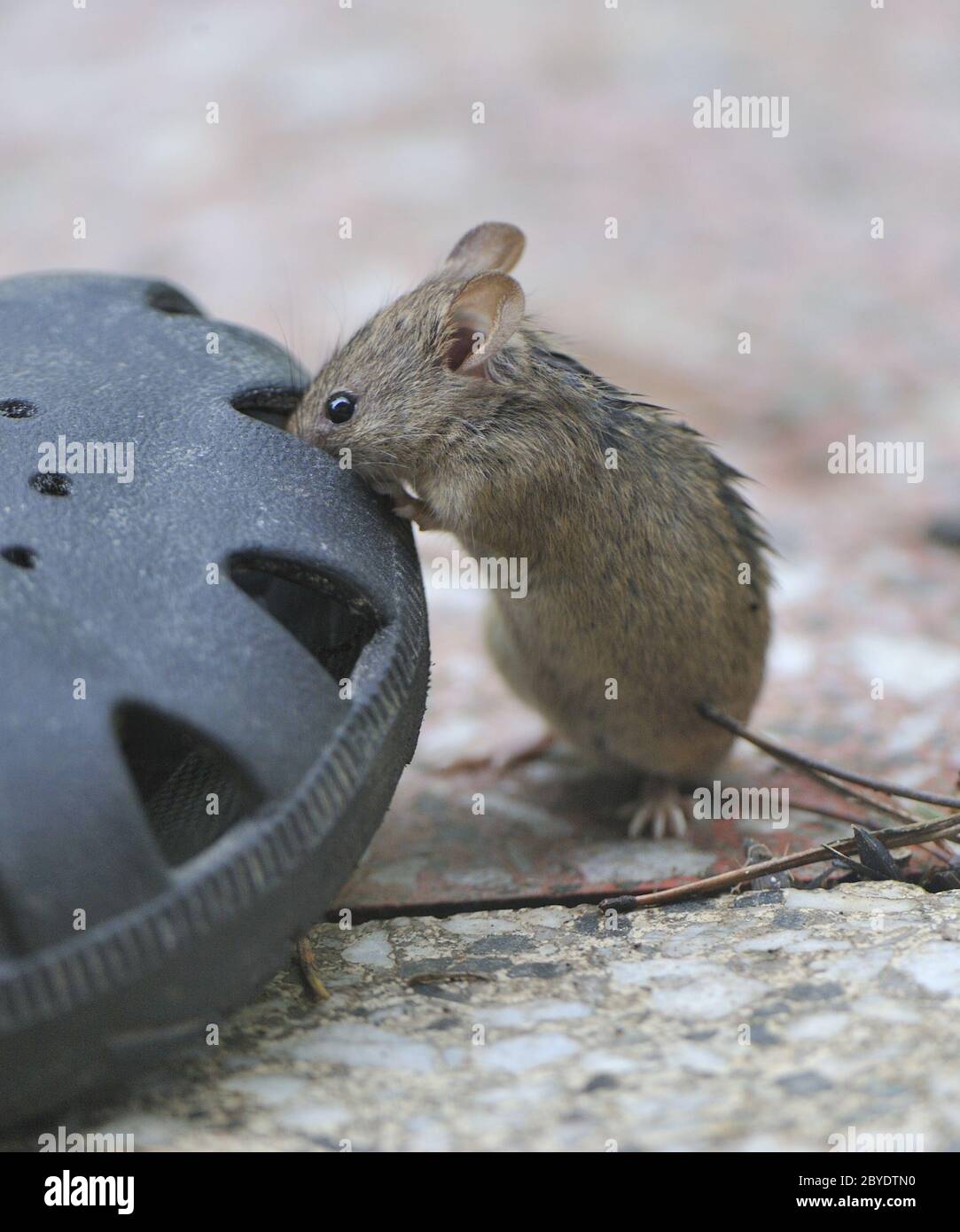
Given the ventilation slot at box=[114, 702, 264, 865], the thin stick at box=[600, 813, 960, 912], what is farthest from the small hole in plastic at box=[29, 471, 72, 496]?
the thin stick at box=[600, 813, 960, 912]

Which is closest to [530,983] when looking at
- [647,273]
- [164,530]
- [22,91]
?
[164,530]

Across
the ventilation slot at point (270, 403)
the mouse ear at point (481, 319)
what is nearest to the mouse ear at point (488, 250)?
the mouse ear at point (481, 319)

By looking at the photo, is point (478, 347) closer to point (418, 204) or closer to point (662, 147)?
point (418, 204)

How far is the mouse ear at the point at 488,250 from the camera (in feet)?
15.6

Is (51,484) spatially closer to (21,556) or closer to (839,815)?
(21,556)

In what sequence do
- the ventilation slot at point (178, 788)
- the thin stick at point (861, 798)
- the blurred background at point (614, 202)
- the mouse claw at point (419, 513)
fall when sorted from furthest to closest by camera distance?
the blurred background at point (614, 202)
the thin stick at point (861, 798)
the mouse claw at point (419, 513)
the ventilation slot at point (178, 788)

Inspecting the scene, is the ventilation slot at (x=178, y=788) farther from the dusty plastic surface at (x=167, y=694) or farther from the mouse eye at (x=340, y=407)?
the mouse eye at (x=340, y=407)

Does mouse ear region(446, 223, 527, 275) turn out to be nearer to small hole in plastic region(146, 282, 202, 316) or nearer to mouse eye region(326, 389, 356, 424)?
mouse eye region(326, 389, 356, 424)

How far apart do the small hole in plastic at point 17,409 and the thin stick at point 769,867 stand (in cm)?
186

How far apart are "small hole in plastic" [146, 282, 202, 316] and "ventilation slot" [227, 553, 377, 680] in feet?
2.96

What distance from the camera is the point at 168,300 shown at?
426cm

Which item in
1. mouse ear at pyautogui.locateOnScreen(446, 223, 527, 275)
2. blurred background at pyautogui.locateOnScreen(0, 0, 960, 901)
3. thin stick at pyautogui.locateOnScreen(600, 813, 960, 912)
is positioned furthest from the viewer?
blurred background at pyautogui.locateOnScreen(0, 0, 960, 901)

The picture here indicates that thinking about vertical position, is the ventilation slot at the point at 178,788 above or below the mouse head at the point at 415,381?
below

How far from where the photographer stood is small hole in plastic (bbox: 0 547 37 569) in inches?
117
